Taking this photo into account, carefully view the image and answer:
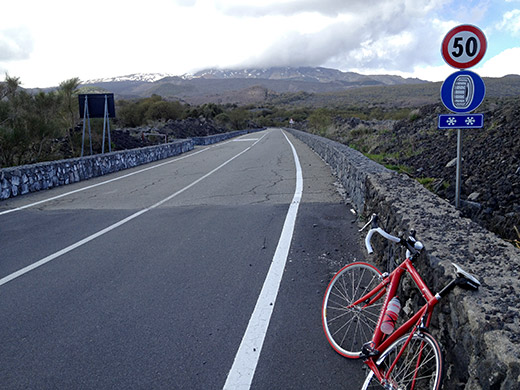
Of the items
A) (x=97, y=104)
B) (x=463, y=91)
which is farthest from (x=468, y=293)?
(x=97, y=104)

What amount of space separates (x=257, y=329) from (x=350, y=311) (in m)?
0.91

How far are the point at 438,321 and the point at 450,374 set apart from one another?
39cm

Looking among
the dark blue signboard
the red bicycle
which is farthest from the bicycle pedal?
the dark blue signboard

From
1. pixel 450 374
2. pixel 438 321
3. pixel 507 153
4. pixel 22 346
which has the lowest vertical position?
pixel 22 346

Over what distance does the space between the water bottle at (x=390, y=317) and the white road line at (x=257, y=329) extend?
1.12 meters

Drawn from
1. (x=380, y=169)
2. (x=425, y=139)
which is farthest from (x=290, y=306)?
(x=425, y=139)

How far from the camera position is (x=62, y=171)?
15.4 meters

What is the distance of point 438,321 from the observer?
9.95 feet

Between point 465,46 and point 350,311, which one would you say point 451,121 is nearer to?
point 465,46

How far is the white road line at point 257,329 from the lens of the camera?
3.52m

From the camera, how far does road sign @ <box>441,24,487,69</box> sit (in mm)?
6465

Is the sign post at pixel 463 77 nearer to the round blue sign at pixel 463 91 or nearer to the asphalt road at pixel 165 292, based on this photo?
the round blue sign at pixel 463 91

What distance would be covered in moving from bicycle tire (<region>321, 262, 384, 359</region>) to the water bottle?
1.86ft

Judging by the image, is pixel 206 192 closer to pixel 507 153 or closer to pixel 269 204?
pixel 269 204
